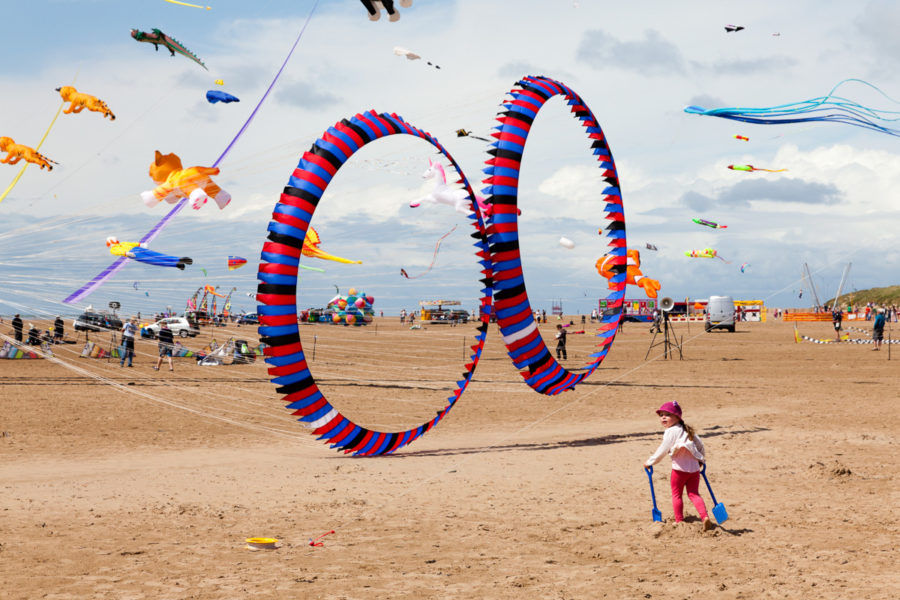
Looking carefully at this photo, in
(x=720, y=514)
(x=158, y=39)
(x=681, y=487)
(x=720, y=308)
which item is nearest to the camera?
(x=720, y=514)

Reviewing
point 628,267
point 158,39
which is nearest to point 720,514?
point 628,267

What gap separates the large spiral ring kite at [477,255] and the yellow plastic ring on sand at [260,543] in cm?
201

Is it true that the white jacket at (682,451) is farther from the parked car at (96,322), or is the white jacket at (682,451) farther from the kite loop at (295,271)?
the parked car at (96,322)

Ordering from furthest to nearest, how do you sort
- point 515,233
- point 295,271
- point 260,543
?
point 515,233 → point 295,271 → point 260,543

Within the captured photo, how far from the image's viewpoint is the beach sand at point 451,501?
7.48 metres

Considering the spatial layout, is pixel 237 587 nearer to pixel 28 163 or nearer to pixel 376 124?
pixel 376 124

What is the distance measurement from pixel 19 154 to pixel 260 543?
1395cm

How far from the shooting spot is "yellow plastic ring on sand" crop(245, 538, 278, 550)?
27.8ft

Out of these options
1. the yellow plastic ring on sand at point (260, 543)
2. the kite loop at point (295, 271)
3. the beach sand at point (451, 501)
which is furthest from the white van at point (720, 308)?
the yellow plastic ring on sand at point (260, 543)

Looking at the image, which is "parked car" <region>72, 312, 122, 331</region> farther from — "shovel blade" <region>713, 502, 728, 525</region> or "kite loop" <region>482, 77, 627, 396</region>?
"shovel blade" <region>713, 502, 728, 525</region>

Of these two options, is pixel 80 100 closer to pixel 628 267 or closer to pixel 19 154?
pixel 19 154

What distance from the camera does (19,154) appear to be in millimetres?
18141

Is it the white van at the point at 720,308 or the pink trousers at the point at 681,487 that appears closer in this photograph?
the pink trousers at the point at 681,487

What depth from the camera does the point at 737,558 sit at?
797 cm
